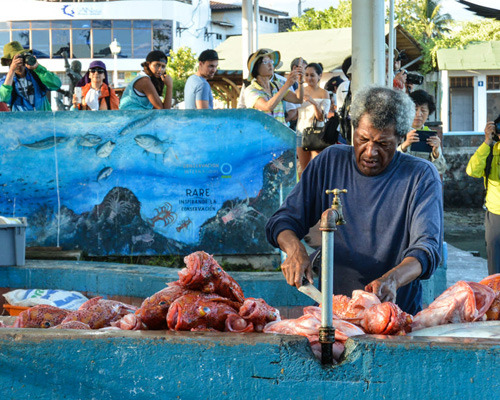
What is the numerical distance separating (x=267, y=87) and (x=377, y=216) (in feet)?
17.8

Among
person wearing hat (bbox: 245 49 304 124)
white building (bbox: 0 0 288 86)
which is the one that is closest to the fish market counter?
person wearing hat (bbox: 245 49 304 124)

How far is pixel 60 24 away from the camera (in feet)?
188

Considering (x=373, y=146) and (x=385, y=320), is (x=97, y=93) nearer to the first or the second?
(x=373, y=146)

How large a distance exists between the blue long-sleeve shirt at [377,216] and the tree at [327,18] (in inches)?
1660

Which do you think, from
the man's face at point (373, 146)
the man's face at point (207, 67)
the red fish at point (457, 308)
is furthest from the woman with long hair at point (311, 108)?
the red fish at point (457, 308)

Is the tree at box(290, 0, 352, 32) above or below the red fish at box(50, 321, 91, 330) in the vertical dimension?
above

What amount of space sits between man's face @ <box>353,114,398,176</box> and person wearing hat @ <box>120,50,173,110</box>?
5.20 m

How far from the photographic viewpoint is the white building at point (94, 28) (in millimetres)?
56625

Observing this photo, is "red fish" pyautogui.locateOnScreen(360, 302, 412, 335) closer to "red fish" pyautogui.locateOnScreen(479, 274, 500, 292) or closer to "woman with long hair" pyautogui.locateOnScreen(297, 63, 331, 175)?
"red fish" pyautogui.locateOnScreen(479, 274, 500, 292)

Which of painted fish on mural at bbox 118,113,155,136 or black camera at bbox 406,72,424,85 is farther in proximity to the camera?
black camera at bbox 406,72,424,85

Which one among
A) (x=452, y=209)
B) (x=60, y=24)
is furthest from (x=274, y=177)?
(x=60, y=24)

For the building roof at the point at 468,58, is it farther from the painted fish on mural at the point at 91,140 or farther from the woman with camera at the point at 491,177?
the painted fish on mural at the point at 91,140

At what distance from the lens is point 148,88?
8453 mm

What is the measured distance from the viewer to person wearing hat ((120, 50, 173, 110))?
8.45 metres
